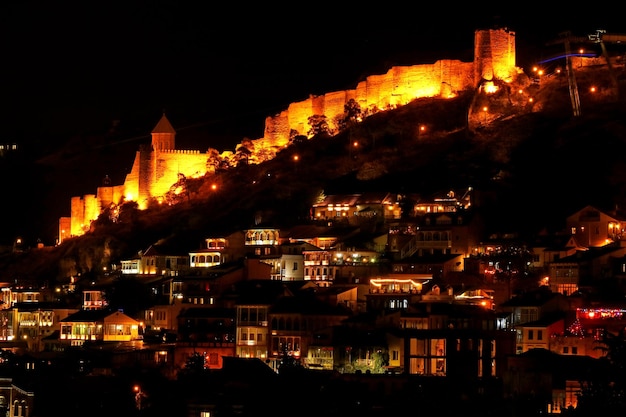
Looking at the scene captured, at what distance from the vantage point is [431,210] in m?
79.2

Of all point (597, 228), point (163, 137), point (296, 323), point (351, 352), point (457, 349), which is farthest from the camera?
point (163, 137)

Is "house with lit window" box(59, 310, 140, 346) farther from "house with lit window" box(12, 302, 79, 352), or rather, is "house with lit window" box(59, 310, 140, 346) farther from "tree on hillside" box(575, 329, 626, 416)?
"tree on hillside" box(575, 329, 626, 416)

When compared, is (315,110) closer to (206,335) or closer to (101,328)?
(101,328)

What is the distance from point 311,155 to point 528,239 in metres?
31.3

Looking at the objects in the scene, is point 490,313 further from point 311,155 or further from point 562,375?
point 311,155

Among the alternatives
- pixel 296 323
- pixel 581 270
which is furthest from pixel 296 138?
pixel 296 323

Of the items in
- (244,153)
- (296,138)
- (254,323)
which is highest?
(296,138)

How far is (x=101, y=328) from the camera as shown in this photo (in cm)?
6931

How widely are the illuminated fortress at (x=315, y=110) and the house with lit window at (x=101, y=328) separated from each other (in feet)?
106

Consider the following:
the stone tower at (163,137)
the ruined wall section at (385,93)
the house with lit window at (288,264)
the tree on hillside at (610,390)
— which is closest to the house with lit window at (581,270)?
the house with lit window at (288,264)

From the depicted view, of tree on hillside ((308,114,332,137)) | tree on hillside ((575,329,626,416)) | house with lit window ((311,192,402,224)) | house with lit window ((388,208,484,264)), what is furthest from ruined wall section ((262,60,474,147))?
tree on hillside ((575,329,626,416))

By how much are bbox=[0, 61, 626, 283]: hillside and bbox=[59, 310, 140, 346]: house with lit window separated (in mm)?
15893

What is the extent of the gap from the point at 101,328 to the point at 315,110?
40312mm

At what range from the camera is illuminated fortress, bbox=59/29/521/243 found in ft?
322
